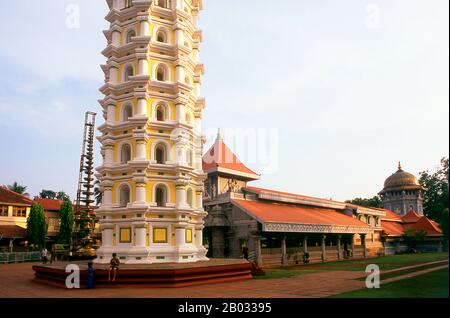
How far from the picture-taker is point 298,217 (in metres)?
35.0

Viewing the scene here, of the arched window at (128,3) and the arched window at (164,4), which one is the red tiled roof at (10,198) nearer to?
the arched window at (128,3)

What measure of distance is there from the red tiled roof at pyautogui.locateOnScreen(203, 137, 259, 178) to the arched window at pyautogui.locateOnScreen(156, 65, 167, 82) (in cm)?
1385

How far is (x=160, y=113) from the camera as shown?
2320 cm

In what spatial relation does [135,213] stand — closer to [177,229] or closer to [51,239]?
[177,229]

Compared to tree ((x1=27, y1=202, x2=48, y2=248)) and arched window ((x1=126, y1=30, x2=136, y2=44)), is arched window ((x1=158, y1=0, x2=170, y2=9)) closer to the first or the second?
arched window ((x1=126, y1=30, x2=136, y2=44))

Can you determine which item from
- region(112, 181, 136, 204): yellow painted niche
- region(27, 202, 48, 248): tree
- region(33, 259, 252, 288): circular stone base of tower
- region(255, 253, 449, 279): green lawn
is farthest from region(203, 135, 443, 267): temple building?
region(27, 202, 48, 248): tree

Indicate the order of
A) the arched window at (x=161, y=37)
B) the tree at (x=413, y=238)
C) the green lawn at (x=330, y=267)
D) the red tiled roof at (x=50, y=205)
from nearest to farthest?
the green lawn at (x=330, y=267) → the arched window at (x=161, y=37) → the red tiled roof at (x=50, y=205) → the tree at (x=413, y=238)

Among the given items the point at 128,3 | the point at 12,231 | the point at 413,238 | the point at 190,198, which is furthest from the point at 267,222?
the point at 413,238

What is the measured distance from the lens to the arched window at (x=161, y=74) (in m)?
23.0

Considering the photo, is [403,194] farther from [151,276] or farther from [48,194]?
[48,194]

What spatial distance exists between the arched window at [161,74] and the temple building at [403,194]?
199 feet

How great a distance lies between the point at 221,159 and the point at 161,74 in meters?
15.7

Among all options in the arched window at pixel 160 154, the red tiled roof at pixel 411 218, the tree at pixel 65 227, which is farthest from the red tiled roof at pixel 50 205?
the red tiled roof at pixel 411 218
